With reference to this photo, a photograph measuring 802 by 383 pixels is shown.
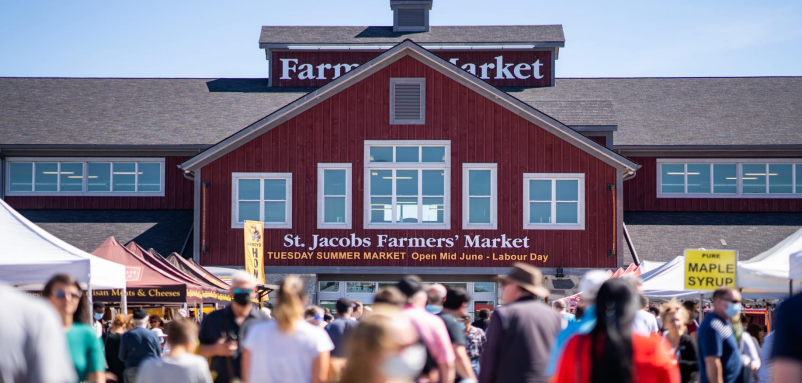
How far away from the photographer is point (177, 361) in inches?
286

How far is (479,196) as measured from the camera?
28125 millimetres

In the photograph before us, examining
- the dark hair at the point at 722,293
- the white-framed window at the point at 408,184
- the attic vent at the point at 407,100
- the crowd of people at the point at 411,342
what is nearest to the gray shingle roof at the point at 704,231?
the white-framed window at the point at 408,184

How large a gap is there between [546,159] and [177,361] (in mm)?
21601

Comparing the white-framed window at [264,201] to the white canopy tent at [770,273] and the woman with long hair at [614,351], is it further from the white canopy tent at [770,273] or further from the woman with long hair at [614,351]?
the woman with long hair at [614,351]

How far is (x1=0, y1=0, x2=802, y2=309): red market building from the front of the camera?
2797cm

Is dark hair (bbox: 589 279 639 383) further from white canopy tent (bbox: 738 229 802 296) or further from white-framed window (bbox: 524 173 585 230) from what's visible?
white-framed window (bbox: 524 173 585 230)

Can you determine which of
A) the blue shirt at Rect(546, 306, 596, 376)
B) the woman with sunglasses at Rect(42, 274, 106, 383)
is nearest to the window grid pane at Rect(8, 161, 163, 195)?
the woman with sunglasses at Rect(42, 274, 106, 383)

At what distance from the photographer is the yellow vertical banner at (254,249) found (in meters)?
22.0

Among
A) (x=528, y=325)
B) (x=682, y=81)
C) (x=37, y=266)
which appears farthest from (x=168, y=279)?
(x=682, y=81)

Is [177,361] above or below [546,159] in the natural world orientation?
below

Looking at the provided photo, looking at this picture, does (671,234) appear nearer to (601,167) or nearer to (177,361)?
(601,167)

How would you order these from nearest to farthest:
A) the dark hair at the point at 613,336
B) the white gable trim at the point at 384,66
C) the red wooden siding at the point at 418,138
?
1. the dark hair at the point at 613,336
2. the white gable trim at the point at 384,66
3. the red wooden siding at the point at 418,138

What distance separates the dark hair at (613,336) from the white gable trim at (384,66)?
901 inches

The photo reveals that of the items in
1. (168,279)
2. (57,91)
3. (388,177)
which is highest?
(57,91)
